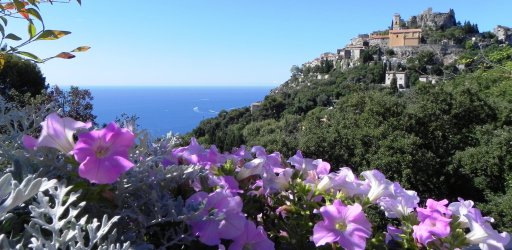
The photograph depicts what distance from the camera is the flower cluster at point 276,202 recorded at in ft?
3.15

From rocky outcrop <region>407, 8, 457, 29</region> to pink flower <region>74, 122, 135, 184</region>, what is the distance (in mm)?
100491

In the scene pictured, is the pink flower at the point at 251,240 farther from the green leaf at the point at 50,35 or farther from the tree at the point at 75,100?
the tree at the point at 75,100

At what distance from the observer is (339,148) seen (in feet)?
37.9

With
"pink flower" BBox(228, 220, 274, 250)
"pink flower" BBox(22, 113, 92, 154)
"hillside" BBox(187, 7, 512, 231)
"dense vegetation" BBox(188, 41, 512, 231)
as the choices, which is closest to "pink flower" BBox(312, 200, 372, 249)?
"pink flower" BBox(228, 220, 274, 250)

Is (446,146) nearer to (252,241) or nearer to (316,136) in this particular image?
(316,136)

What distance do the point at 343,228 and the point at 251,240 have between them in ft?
0.82

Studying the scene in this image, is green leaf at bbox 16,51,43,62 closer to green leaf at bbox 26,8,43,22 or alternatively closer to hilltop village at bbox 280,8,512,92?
green leaf at bbox 26,8,43,22

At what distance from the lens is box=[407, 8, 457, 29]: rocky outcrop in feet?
300

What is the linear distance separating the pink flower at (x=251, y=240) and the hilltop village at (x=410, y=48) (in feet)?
217

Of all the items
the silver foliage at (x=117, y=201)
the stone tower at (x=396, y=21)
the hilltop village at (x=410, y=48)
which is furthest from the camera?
the stone tower at (x=396, y=21)

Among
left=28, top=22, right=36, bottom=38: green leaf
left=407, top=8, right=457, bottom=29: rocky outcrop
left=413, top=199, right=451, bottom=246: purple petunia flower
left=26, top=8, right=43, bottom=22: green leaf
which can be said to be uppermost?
left=407, top=8, right=457, bottom=29: rocky outcrop

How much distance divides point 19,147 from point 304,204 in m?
0.80

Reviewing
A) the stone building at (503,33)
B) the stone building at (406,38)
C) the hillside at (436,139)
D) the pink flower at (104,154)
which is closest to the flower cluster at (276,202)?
the pink flower at (104,154)

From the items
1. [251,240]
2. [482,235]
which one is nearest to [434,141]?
[482,235]
